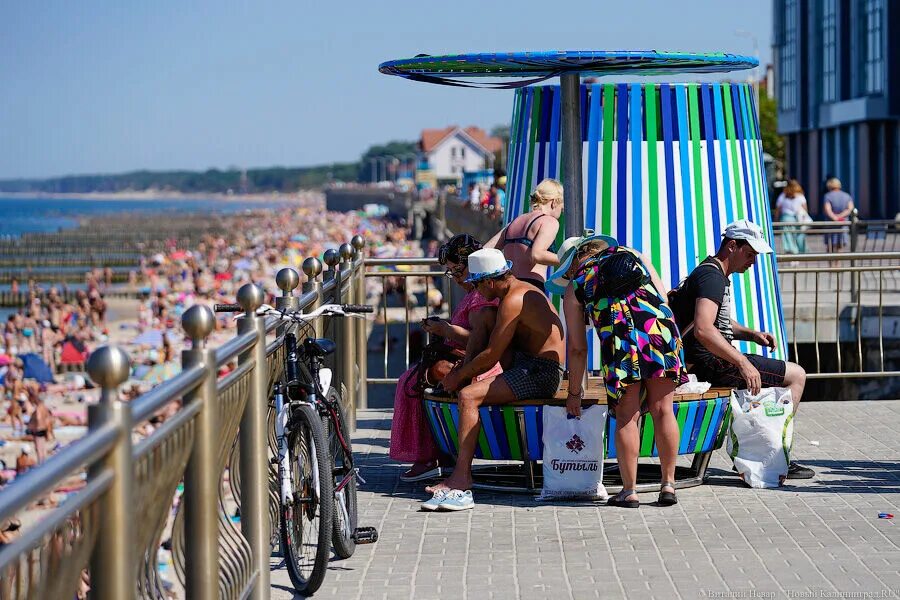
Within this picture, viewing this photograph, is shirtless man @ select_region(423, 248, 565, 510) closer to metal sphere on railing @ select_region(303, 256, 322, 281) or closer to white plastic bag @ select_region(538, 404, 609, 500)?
white plastic bag @ select_region(538, 404, 609, 500)

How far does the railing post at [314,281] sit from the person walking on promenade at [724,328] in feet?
6.43

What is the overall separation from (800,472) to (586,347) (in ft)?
5.70

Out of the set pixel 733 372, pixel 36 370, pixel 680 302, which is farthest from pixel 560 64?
pixel 36 370

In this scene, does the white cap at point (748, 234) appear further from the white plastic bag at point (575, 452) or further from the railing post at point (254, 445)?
the railing post at point (254, 445)

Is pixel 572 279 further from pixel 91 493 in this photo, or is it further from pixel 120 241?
pixel 120 241

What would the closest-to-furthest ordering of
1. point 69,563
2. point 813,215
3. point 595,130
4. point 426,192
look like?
point 69,563 < point 595,130 < point 813,215 < point 426,192

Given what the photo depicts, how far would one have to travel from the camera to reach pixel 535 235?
27.6 ft

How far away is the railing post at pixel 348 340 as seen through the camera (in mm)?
9625

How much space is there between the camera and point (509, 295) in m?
7.29

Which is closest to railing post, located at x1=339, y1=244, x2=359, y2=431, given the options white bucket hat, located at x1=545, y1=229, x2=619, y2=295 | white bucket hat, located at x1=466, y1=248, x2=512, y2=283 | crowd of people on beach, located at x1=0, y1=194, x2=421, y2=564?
crowd of people on beach, located at x1=0, y1=194, x2=421, y2=564

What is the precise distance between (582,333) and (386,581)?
1862mm

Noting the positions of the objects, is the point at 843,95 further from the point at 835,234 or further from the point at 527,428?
the point at 527,428

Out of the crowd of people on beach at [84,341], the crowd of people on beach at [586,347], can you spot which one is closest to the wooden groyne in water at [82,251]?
the crowd of people on beach at [84,341]

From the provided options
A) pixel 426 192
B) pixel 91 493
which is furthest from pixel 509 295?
pixel 426 192
